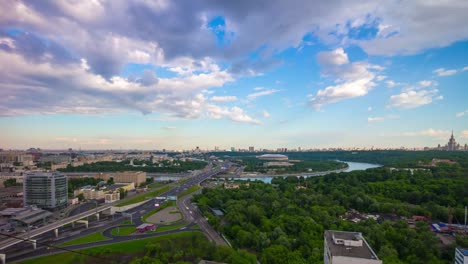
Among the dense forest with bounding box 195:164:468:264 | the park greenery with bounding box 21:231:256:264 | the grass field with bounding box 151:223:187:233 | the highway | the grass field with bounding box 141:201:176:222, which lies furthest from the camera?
the grass field with bounding box 141:201:176:222

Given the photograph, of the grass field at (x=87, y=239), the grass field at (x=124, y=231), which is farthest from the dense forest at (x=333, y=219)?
the grass field at (x=87, y=239)

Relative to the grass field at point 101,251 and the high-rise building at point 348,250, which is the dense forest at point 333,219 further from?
the grass field at point 101,251

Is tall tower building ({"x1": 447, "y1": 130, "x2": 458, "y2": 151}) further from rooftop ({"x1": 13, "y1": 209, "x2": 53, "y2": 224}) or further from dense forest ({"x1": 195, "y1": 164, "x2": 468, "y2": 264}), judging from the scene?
rooftop ({"x1": 13, "y1": 209, "x2": 53, "y2": 224})

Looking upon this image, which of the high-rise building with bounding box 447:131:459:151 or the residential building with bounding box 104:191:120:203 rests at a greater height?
the high-rise building with bounding box 447:131:459:151

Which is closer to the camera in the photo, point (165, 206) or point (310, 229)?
point (310, 229)

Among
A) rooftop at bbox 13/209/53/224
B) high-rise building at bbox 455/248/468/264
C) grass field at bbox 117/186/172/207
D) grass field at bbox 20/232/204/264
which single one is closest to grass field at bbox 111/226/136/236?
grass field at bbox 20/232/204/264

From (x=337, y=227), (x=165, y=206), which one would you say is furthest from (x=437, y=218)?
(x=165, y=206)

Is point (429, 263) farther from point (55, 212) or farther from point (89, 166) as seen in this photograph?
point (89, 166)

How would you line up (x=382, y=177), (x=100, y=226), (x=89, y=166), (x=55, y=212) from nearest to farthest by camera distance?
(x=100, y=226) < (x=55, y=212) < (x=382, y=177) < (x=89, y=166)
